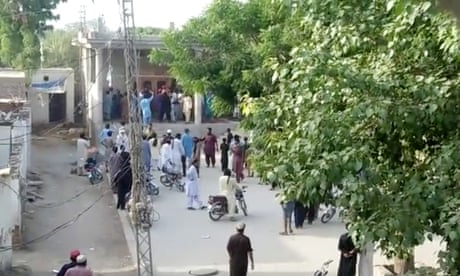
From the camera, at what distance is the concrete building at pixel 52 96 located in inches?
1297

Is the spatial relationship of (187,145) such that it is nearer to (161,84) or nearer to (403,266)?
(161,84)

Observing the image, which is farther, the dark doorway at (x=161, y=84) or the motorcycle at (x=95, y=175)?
the dark doorway at (x=161, y=84)

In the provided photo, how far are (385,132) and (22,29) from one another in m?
27.0

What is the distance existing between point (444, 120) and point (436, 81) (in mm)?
305

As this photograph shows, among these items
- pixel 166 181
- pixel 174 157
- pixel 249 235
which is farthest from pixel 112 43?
pixel 249 235

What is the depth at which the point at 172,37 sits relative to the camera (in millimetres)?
18891

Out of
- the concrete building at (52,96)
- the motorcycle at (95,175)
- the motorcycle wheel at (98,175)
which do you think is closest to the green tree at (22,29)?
the concrete building at (52,96)

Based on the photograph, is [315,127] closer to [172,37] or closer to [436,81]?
[436,81]

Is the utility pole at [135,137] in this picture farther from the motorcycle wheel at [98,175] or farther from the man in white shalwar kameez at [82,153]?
the man in white shalwar kameez at [82,153]

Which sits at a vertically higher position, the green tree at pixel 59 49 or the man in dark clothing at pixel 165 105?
the green tree at pixel 59 49

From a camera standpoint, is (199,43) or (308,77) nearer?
(308,77)

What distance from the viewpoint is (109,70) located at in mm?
31688

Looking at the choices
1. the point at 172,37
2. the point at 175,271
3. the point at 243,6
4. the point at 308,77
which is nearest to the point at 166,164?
the point at 172,37

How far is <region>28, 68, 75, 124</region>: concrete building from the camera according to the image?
32.9 m
